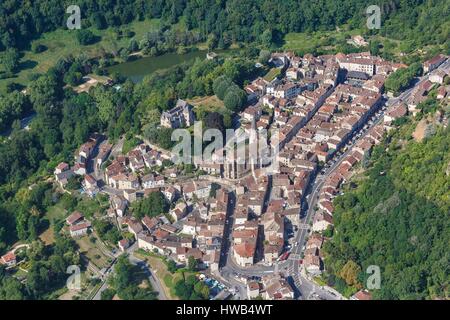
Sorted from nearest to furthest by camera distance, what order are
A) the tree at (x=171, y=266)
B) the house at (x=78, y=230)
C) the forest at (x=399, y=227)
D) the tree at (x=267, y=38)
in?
the forest at (x=399, y=227), the tree at (x=171, y=266), the house at (x=78, y=230), the tree at (x=267, y=38)

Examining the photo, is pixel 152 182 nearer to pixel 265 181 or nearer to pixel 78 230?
pixel 78 230

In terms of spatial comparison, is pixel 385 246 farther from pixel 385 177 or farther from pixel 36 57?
pixel 36 57

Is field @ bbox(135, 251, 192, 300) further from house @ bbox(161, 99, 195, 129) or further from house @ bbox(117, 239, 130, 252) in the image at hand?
house @ bbox(161, 99, 195, 129)

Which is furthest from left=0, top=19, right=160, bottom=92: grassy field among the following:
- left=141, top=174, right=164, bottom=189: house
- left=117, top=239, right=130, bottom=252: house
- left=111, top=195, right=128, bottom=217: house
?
left=117, top=239, right=130, bottom=252: house

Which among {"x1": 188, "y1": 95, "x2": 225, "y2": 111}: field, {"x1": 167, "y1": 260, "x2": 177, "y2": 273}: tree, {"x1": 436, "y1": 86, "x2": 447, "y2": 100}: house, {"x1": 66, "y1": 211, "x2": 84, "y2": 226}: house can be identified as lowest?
{"x1": 167, "y1": 260, "x2": 177, "y2": 273}: tree

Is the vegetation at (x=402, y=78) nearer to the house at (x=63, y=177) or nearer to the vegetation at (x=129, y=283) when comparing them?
the house at (x=63, y=177)

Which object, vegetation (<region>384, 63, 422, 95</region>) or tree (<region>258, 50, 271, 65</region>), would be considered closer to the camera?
vegetation (<region>384, 63, 422, 95</region>)

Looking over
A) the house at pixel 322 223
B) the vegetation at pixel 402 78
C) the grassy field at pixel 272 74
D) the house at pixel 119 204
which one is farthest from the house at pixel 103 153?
the vegetation at pixel 402 78
